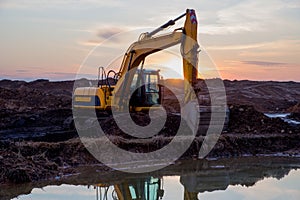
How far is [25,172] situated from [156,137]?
411 cm

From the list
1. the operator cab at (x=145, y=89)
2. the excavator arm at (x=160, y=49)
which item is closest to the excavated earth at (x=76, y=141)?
the operator cab at (x=145, y=89)

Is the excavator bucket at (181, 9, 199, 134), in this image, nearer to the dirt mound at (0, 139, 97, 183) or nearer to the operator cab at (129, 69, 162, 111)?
the operator cab at (129, 69, 162, 111)

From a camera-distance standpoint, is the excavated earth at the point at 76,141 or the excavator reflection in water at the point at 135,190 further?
the excavated earth at the point at 76,141

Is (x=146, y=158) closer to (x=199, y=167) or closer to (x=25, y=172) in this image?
(x=199, y=167)

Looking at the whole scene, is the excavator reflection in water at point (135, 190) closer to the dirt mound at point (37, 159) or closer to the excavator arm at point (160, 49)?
the dirt mound at point (37, 159)

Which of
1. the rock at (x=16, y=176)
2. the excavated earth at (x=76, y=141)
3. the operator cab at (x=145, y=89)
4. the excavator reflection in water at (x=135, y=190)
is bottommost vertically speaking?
the excavator reflection in water at (x=135, y=190)

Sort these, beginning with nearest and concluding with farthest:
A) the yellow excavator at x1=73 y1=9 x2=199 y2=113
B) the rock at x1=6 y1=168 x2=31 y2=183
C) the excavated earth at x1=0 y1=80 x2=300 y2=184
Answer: the rock at x1=6 y1=168 x2=31 y2=183 → the excavated earth at x1=0 y1=80 x2=300 y2=184 → the yellow excavator at x1=73 y1=9 x2=199 y2=113

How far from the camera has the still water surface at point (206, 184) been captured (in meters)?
8.09

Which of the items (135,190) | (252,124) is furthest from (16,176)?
(252,124)

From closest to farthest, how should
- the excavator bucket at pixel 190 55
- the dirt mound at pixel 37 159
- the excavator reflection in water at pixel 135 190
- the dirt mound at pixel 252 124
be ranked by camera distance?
the excavator reflection in water at pixel 135 190 → the dirt mound at pixel 37 159 → the excavator bucket at pixel 190 55 → the dirt mound at pixel 252 124

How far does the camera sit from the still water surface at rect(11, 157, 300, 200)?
8.09 m

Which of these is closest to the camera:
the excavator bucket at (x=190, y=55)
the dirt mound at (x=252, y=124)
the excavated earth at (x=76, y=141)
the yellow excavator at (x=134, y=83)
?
the excavated earth at (x=76, y=141)

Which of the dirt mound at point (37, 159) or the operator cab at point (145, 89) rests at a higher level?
the operator cab at point (145, 89)

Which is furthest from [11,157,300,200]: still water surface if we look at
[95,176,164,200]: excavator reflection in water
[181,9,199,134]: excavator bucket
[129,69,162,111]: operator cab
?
[129,69,162,111]: operator cab
